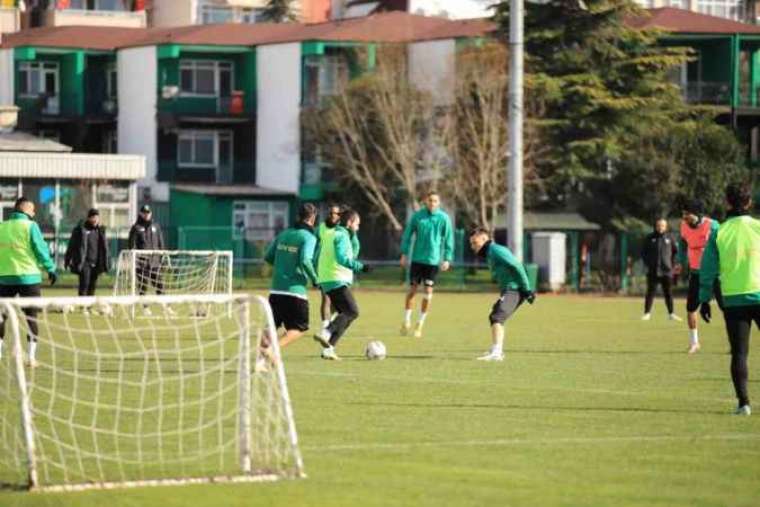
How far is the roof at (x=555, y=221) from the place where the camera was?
198 feet

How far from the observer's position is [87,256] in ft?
113

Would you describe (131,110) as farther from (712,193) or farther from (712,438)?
(712,438)

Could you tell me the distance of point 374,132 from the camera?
225ft

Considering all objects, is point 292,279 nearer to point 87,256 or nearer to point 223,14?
point 87,256

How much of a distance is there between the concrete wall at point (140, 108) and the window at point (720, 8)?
33.8 meters

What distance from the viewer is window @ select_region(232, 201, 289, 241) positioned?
75250mm

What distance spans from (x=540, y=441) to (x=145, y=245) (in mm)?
20025

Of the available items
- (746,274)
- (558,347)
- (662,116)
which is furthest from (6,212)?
(746,274)

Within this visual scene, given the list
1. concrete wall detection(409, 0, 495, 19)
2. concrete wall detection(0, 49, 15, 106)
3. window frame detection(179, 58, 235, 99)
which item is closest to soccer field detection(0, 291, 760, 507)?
window frame detection(179, 58, 235, 99)

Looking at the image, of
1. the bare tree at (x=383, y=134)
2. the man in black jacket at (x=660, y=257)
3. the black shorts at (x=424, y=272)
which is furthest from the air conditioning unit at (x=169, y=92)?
the black shorts at (x=424, y=272)

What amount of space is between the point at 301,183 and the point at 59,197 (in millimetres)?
16244

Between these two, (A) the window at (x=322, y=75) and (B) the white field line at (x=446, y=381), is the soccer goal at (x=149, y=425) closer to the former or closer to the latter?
(B) the white field line at (x=446, y=381)

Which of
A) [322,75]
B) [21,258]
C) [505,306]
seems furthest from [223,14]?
[21,258]

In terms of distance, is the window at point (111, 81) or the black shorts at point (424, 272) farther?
the window at point (111, 81)
